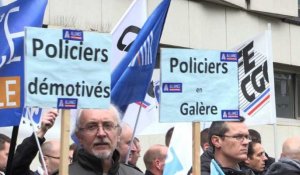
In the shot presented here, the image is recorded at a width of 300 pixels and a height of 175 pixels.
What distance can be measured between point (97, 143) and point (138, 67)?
1598 mm

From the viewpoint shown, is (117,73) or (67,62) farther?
(117,73)

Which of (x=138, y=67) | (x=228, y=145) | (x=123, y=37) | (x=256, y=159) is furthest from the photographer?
(x=256, y=159)

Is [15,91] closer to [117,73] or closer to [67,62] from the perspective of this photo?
[67,62]

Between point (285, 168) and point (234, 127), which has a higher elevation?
point (234, 127)

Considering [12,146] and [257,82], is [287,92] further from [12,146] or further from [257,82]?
[12,146]

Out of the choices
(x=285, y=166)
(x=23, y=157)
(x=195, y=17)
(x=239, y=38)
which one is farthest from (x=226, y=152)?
(x=239, y=38)

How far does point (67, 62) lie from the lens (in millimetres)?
4906

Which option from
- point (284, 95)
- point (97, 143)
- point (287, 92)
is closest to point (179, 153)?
point (97, 143)

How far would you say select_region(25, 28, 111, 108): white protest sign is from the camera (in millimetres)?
4773

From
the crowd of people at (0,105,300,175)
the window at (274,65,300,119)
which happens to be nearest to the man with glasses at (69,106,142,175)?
the crowd of people at (0,105,300,175)

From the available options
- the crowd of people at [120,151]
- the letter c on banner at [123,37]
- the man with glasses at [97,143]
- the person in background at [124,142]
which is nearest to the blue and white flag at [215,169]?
the crowd of people at [120,151]

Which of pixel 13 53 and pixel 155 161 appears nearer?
pixel 13 53

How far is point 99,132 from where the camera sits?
4.99 metres

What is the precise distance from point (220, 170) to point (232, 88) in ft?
2.02
